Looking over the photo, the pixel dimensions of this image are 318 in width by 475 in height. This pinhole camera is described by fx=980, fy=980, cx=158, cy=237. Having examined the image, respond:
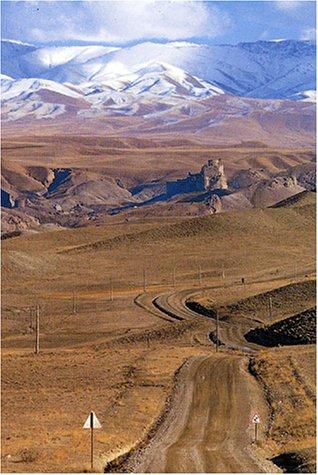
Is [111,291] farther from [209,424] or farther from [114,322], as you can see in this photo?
[209,424]

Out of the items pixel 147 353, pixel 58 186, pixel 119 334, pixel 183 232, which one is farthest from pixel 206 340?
pixel 58 186

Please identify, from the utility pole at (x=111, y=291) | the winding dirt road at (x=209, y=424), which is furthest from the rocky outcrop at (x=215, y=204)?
the winding dirt road at (x=209, y=424)

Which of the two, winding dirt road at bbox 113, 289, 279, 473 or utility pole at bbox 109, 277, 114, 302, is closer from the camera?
winding dirt road at bbox 113, 289, 279, 473

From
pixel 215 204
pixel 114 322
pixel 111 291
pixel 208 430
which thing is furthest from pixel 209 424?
pixel 215 204

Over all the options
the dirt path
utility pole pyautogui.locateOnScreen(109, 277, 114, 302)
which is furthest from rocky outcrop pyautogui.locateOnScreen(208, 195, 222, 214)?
the dirt path

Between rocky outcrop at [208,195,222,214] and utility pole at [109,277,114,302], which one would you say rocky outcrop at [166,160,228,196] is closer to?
rocky outcrop at [208,195,222,214]

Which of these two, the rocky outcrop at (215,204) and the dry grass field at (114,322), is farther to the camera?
the rocky outcrop at (215,204)

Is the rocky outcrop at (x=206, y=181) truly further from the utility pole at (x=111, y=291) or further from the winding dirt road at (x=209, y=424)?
the winding dirt road at (x=209, y=424)
